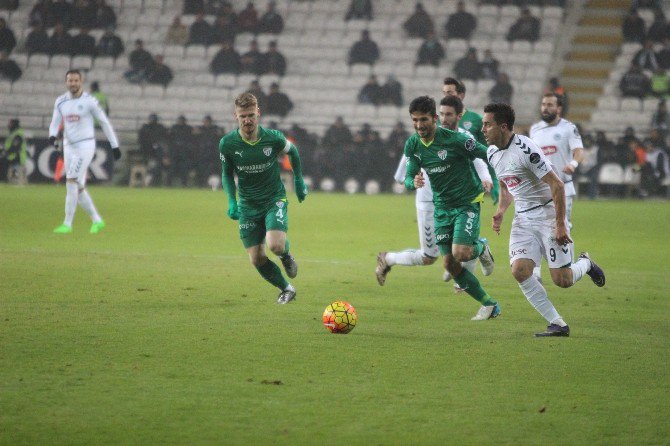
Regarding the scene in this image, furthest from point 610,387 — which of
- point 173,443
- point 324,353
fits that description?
point 173,443

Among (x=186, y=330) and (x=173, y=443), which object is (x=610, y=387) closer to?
(x=173, y=443)

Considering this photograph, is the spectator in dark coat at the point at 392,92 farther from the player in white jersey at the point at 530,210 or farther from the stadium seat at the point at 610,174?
the player in white jersey at the point at 530,210

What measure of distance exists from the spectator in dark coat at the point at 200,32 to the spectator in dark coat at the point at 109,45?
7.14 ft

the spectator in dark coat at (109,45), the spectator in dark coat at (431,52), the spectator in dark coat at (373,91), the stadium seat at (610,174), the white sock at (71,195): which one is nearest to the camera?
the white sock at (71,195)

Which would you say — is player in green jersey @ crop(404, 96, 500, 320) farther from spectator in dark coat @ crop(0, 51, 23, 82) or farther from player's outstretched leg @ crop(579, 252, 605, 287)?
spectator in dark coat @ crop(0, 51, 23, 82)

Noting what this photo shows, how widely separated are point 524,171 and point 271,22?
25.3m

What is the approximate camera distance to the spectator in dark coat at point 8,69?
105ft

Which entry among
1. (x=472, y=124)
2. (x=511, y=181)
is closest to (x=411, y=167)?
(x=511, y=181)

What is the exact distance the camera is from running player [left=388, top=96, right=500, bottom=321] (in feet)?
29.7

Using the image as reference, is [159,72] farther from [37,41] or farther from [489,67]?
[489,67]

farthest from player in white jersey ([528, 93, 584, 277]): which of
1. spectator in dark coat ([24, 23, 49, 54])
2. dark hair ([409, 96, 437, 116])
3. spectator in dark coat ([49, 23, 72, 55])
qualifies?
spectator in dark coat ([24, 23, 49, 54])

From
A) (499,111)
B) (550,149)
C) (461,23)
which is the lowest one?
(550,149)

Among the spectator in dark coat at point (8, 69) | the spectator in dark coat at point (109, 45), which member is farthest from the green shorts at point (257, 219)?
the spectator in dark coat at point (8, 69)

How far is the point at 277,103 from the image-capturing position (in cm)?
2977
